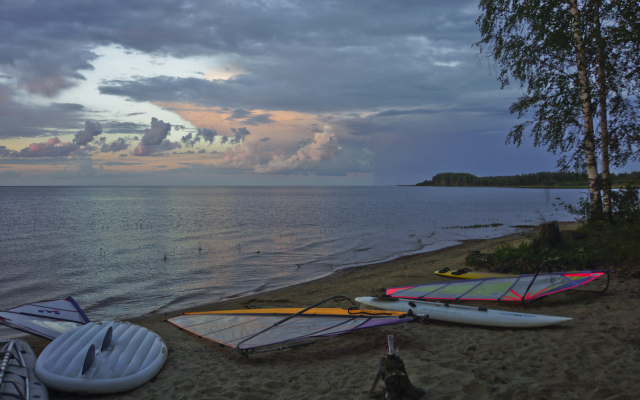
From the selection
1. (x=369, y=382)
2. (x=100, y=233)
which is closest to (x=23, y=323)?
(x=369, y=382)

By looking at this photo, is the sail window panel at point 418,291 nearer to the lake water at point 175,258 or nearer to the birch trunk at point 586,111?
the lake water at point 175,258

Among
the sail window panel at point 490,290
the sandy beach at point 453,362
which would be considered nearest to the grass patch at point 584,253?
the sandy beach at point 453,362

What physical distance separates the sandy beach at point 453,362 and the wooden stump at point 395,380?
0.34 meters

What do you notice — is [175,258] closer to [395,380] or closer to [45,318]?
[45,318]

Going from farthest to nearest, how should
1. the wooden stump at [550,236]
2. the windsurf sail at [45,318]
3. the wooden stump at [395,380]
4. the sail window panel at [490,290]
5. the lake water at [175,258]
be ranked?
the lake water at [175,258], the wooden stump at [550,236], the sail window panel at [490,290], the windsurf sail at [45,318], the wooden stump at [395,380]

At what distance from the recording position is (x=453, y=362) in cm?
427

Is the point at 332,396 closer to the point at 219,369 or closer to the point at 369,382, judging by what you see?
the point at 369,382

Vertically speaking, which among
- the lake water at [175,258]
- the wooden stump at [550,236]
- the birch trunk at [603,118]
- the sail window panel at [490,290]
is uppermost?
the birch trunk at [603,118]

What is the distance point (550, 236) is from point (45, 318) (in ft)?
41.5

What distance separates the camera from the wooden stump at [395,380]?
316cm

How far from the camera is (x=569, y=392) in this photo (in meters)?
3.41

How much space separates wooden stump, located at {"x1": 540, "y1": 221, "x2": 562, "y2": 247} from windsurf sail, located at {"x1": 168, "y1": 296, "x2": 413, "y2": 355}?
648 centimetres

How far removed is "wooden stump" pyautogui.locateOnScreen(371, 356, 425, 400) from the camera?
316 centimetres

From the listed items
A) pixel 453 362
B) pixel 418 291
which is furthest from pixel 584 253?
pixel 453 362
